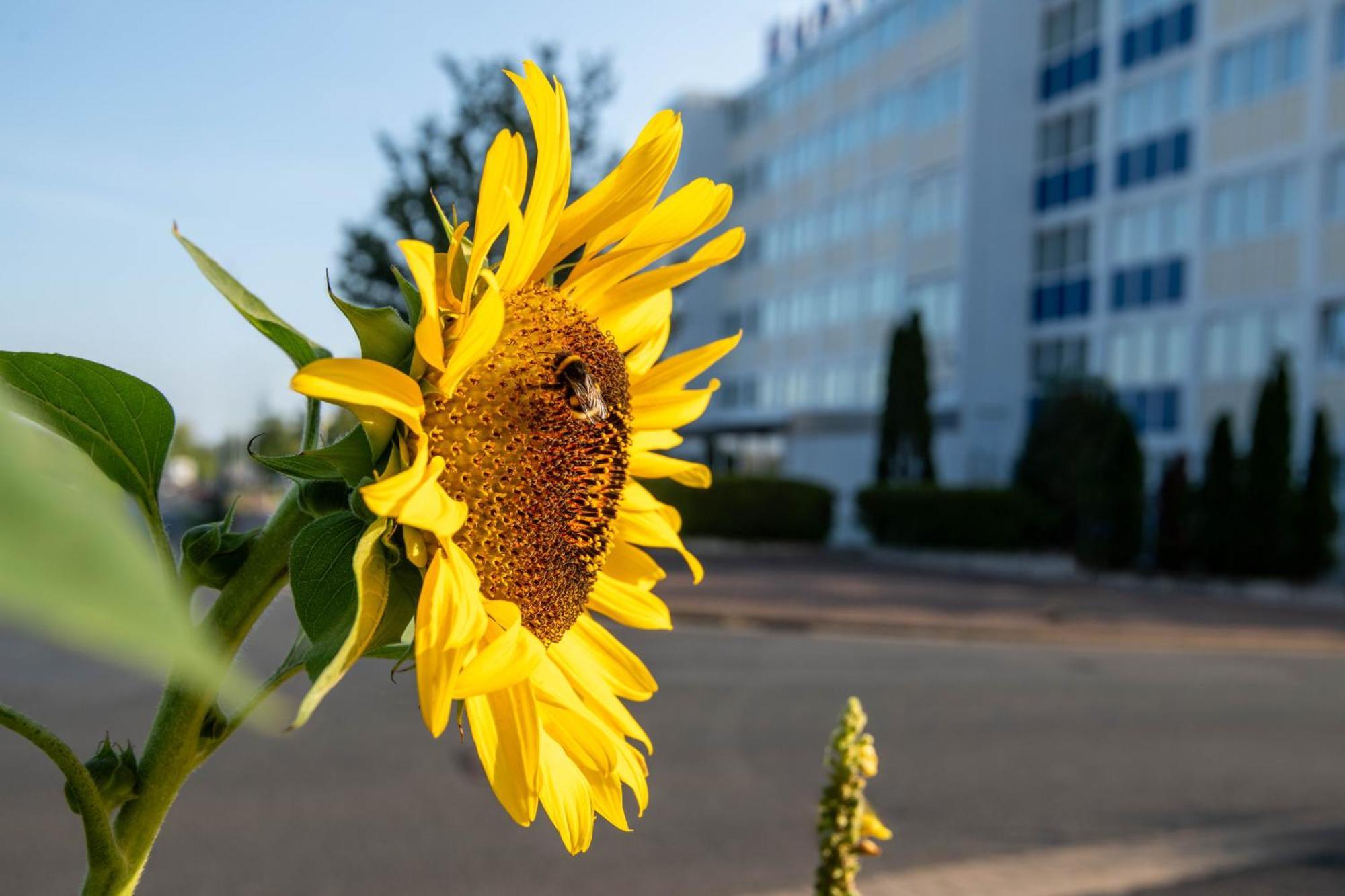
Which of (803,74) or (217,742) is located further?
(803,74)

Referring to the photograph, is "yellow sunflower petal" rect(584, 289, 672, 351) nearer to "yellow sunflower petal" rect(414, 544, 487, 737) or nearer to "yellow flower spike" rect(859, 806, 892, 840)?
"yellow sunflower petal" rect(414, 544, 487, 737)

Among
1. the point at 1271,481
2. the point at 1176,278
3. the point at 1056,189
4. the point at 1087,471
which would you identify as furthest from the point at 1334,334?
the point at 1056,189

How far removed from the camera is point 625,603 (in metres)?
0.87

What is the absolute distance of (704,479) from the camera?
0.87 metres

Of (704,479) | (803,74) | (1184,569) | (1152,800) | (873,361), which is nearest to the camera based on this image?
(704,479)

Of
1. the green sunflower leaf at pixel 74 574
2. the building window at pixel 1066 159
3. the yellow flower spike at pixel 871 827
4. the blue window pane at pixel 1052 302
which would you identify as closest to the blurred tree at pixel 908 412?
the blue window pane at pixel 1052 302

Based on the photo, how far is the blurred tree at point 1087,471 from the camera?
89.2ft

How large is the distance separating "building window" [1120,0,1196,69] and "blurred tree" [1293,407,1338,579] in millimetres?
11594

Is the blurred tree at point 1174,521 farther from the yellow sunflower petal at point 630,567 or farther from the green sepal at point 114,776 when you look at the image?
the green sepal at point 114,776

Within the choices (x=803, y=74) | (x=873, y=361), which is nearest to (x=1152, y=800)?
(x=873, y=361)

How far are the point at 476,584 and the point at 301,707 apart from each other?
0.68 ft

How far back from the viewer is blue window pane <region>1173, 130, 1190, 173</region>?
3177cm

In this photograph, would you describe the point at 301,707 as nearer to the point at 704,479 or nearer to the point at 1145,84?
the point at 704,479

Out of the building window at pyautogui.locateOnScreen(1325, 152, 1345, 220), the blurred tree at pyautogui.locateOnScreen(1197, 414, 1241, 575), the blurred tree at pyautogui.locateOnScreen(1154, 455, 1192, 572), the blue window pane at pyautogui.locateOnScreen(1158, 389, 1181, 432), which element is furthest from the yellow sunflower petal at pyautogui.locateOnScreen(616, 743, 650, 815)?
the blue window pane at pyautogui.locateOnScreen(1158, 389, 1181, 432)
